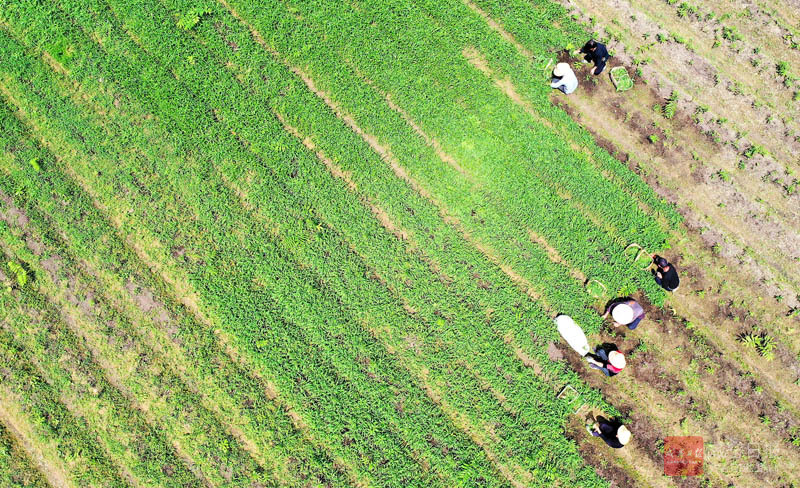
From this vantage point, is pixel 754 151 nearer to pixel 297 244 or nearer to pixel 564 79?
pixel 564 79

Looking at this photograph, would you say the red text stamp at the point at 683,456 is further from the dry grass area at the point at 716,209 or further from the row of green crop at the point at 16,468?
the row of green crop at the point at 16,468

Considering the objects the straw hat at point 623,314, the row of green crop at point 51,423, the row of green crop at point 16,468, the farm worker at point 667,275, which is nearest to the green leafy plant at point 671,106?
the farm worker at point 667,275

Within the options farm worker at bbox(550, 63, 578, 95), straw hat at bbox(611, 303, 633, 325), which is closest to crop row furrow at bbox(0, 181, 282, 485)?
straw hat at bbox(611, 303, 633, 325)

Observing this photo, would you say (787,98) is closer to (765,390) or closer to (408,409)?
(765,390)

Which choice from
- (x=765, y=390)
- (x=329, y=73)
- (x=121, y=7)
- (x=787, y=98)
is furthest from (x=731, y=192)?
(x=121, y=7)

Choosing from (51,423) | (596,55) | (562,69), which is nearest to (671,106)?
(596,55)

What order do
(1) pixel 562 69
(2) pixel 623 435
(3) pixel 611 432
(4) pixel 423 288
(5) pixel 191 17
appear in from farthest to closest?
(5) pixel 191 17 < (1) pixel 562 69 < (4) pixel 423 288 < (3) pixel 611 432 < (2) pixel 623 435
